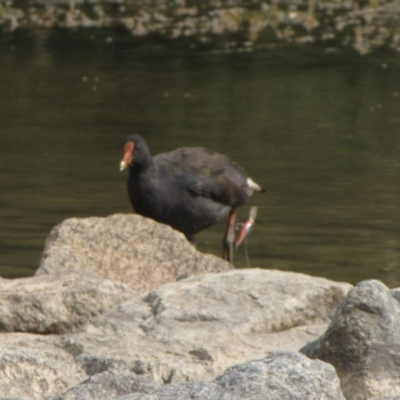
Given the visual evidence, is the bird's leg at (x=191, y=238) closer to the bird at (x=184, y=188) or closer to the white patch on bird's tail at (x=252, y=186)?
the bird at (x=184, y=188)

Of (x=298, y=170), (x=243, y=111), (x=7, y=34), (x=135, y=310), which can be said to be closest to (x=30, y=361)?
(x=135, y=310)

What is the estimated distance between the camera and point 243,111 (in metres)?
16.3

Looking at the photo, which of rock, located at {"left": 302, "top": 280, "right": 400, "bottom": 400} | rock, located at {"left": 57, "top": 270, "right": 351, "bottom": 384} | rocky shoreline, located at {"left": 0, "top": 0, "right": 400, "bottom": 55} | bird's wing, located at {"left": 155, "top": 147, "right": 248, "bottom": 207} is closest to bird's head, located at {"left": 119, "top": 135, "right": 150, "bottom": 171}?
bird's wing, located at {"left": 155, "top": 147, "right": 248, "bottom": 207}

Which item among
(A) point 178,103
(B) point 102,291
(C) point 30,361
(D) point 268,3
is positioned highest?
(C) point 30,361

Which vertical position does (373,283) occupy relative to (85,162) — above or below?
above

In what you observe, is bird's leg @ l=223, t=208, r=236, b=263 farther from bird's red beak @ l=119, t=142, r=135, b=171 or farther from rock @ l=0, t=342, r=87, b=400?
rock @ l=0, t=342, r=87, b=400

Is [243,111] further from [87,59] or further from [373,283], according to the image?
[373,283]

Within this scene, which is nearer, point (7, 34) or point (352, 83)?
point (352, 83)

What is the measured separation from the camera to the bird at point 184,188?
10164 mm

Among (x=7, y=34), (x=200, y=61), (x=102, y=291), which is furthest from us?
(x=7, y=34)

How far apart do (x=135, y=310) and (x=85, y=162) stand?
24.4 feet

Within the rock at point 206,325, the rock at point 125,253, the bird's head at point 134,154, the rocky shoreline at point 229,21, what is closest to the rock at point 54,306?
the rock at point 206,325

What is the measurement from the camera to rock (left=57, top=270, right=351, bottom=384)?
5.21 meters

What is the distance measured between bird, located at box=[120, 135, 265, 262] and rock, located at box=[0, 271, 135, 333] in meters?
3.89
